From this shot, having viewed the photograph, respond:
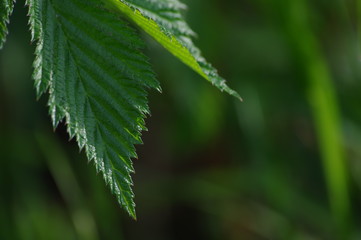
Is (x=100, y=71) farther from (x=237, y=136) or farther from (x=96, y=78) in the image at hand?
(x=237, y=136)

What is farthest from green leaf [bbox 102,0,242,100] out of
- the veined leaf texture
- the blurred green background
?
the blurred green background

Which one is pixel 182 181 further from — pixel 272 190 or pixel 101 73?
pixel 101 73

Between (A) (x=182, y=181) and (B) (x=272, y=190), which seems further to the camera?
(A) (x=182, y=181)

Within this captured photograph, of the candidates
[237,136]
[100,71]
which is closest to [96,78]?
[100,71]

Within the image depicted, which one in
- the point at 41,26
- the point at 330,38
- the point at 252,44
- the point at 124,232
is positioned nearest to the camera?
the point at 41,26

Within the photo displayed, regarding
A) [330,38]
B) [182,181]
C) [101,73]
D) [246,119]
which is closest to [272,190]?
[246,119]

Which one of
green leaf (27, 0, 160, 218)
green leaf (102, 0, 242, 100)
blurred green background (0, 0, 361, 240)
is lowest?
green leaf (27, 0, 160, 218)

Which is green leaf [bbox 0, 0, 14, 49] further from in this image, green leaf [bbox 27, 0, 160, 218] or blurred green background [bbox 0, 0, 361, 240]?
blurred green background [bbox 0, 0, 361, 240]
